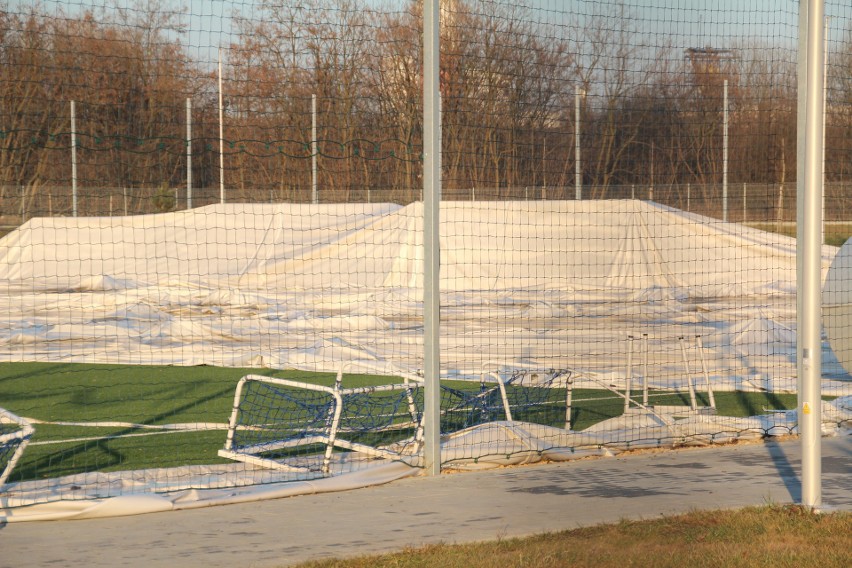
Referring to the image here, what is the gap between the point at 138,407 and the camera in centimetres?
1091

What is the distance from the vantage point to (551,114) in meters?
9.61

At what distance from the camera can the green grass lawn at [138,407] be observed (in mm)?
8203

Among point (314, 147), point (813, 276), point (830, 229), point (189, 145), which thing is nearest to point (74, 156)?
point (189, 145)

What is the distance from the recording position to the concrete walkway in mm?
5320

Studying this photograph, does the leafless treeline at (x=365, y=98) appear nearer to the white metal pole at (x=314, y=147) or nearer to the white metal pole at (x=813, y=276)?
the white metal pole at (x=314, y=147)

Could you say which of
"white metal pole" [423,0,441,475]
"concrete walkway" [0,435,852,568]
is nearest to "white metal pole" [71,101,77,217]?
"white metal pole" [423,0,441,475]

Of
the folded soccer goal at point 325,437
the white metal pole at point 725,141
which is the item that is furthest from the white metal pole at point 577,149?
Result: the folded soccer goal at point 325,437

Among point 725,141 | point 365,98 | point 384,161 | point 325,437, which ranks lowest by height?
point 325,437

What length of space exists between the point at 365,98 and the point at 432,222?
2.07 m

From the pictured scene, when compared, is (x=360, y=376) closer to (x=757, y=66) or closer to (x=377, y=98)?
(x=377, y=98)

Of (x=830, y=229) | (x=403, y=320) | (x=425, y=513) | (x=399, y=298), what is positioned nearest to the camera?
(x=425, y=513)

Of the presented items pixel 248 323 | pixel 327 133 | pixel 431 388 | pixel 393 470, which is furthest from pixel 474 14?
pixel 248 323

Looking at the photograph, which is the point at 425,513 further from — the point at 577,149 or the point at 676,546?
the point at 577,149

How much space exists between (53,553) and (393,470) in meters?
2.48
